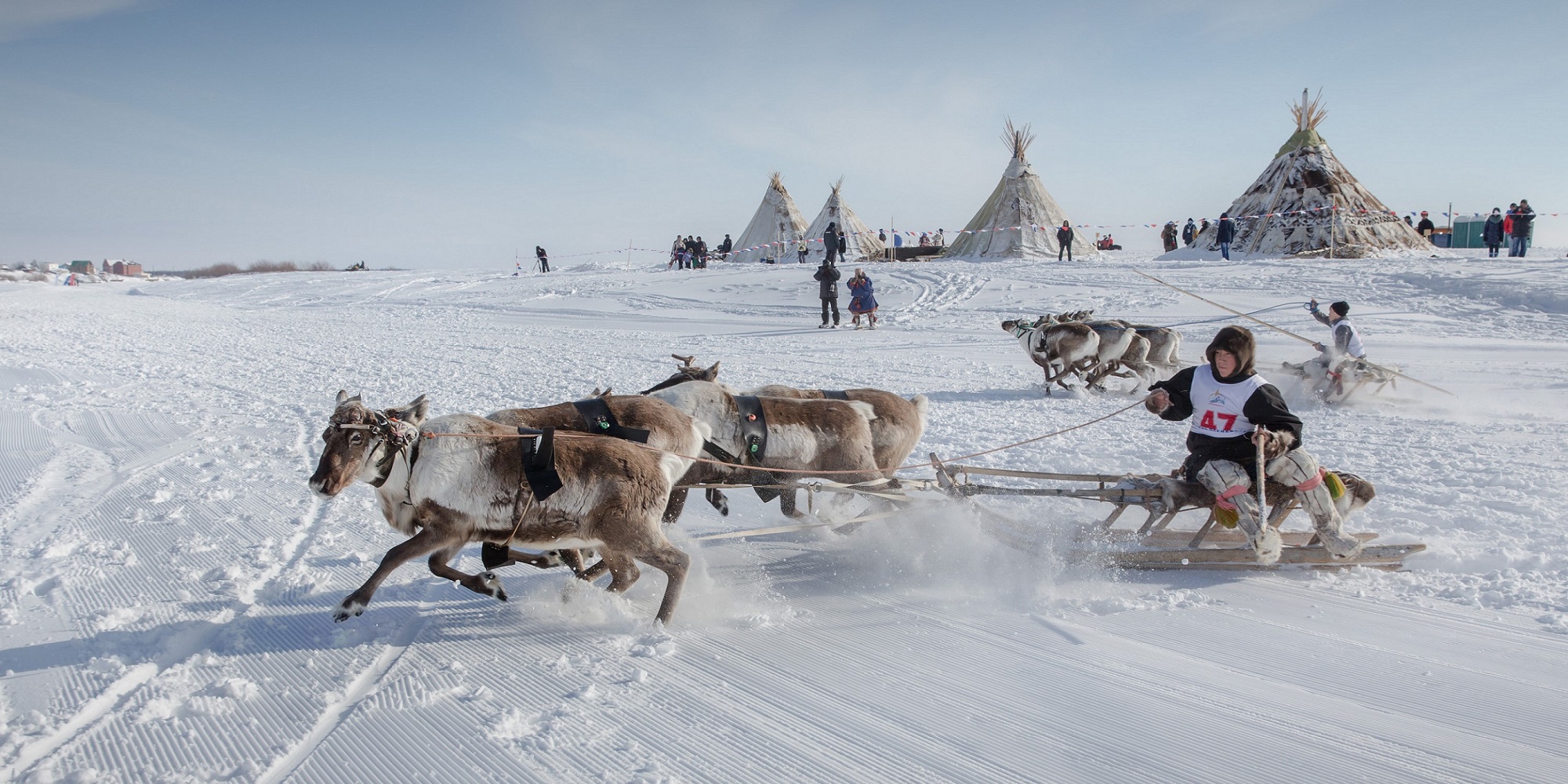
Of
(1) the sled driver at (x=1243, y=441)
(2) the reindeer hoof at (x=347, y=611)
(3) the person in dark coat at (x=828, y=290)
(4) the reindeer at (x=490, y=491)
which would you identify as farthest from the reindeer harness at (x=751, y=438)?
(3) the person in dark coat at (x=828, y=290)

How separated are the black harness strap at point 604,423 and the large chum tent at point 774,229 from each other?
2827 centimetres

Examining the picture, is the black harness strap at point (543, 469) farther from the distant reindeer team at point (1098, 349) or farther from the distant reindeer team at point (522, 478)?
the distant reindeer team at point (1098, 349)

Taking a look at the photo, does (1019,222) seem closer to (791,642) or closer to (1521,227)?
(1521,227)

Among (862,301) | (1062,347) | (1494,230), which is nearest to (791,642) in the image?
(1062,347)

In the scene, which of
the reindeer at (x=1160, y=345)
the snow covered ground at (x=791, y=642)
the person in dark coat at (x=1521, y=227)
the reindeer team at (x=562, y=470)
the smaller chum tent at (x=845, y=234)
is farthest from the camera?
the smaller chum tent at (x=845, y=234)

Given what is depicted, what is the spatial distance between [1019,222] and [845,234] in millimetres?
6744

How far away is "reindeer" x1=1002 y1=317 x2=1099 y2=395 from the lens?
32.4 feet

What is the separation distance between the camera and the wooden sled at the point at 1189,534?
13.4 feet

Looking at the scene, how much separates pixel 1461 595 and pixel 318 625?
5.24 meters

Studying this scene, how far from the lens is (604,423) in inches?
152

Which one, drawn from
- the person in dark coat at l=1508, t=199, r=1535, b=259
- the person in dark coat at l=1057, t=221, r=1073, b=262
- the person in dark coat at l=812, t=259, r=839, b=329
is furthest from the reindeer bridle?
the person in dark coat at l=1508, t=199, r=1535, b=259

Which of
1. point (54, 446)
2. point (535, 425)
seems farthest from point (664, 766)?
point (54, 446)

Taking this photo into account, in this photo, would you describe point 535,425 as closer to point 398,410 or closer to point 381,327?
point 398,410

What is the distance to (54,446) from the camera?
6969mm
